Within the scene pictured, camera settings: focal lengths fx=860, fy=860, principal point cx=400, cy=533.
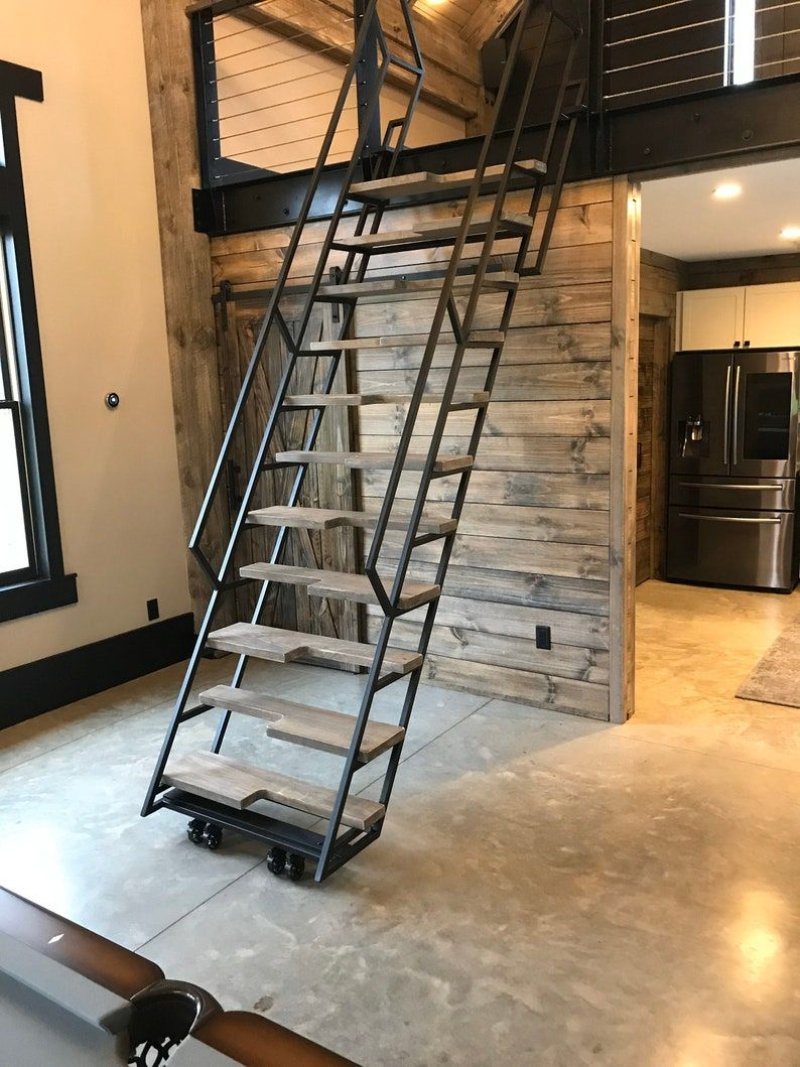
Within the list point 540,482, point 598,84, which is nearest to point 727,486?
point 540,482

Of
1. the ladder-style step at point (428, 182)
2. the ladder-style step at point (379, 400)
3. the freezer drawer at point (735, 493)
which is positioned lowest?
the freezer drawer at point (735, 493)

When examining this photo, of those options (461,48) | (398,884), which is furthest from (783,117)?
(461,48)

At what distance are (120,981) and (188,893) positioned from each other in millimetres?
1670

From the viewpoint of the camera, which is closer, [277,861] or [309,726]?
[277,861]

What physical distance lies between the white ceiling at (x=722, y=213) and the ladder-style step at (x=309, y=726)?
2437 mm

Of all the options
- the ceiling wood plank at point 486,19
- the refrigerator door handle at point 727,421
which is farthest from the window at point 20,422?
the refrigerator door handle at point 727,421

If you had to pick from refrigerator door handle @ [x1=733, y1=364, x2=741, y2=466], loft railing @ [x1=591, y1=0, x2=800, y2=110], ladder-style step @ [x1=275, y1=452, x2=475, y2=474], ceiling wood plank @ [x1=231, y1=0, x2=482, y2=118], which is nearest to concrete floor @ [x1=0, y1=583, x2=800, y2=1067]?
ladder-style step @ [x1=275, y1=452, x2=475, y2=474]

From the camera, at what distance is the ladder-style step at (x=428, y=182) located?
10.4 feet

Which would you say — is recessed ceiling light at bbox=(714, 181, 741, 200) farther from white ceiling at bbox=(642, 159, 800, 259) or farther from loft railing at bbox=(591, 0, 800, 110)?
loft railing at bbox=(591, 0, 800, 110)

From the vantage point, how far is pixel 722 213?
4.36 metres

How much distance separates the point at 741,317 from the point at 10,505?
4674 mm

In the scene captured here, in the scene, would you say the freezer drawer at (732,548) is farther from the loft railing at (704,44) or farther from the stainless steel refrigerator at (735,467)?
the loft railing at (704,44)

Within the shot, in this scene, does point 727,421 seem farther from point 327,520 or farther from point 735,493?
point 327,520

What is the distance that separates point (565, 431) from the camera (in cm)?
362
